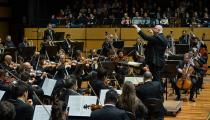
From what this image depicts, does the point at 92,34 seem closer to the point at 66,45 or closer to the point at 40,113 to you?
the point at 66,45

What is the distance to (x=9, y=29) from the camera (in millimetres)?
22484

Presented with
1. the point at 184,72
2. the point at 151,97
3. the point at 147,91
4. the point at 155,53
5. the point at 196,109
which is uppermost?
the point at 155,53

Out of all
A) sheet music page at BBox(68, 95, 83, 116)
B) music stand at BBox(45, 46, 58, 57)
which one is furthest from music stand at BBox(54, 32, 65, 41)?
sheet music page at BBox(68, 95, 83, 116)

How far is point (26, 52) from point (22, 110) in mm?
7051

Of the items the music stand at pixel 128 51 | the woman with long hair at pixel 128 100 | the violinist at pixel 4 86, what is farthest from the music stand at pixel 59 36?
the woman with long hair at pixel 128 100

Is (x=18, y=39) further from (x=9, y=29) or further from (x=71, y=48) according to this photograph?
(x=71, y=48)

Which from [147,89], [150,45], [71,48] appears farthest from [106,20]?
[147,89]

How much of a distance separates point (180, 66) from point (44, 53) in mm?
3979

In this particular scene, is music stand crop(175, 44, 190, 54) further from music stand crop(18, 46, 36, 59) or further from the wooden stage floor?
music stand crop(18, 46, 36, 59)

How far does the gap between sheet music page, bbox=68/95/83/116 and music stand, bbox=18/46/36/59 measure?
6.27 m

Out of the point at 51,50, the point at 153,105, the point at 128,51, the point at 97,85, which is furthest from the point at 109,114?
the point at 128,51

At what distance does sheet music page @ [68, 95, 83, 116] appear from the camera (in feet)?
22.4

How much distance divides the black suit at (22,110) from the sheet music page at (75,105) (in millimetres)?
874

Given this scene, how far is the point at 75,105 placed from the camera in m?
6.87
